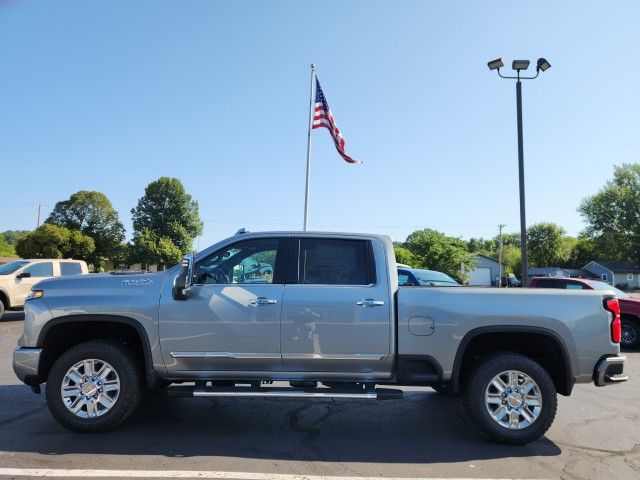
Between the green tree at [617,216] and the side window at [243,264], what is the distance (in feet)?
276

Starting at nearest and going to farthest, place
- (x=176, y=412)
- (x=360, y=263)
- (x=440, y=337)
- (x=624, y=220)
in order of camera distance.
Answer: (x=440, y=337)
(x=360, y=263)
(x=176, y=412)
(x=624, y=220)

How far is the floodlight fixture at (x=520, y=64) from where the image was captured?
1291 centimetres

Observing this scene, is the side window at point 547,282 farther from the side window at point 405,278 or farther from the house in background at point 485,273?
the house in background at point 485,273

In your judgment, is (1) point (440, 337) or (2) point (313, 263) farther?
(2) point (313, 263)

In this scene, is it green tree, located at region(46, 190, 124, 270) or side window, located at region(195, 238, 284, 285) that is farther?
green tree, located at region(46, 190, 124, 270)

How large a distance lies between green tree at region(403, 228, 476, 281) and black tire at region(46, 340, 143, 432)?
4822 cm

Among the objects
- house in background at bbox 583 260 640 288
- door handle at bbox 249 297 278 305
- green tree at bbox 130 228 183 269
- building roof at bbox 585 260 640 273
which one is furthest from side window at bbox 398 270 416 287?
building roof at bbox 585 260 640 273

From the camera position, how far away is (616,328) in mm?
4918

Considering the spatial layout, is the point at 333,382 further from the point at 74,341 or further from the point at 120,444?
the point at 74,341

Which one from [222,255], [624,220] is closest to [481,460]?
[222,255]

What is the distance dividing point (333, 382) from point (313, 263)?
116 centimetres

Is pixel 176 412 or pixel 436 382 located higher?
pixel 436 382

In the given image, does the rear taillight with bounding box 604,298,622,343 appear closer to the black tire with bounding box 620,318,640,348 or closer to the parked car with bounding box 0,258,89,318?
the black tire with bounding box 620,318,640,348

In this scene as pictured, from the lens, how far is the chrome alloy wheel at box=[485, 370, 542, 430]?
483 cm
